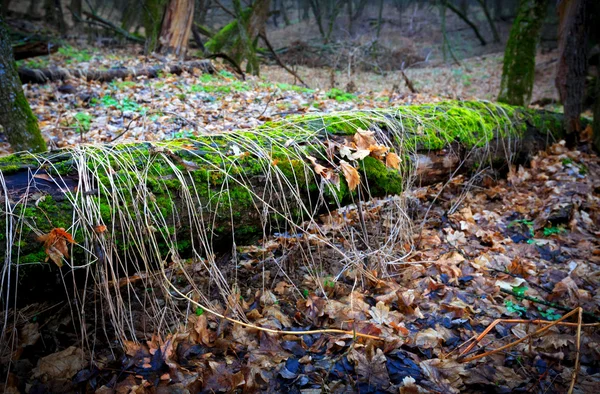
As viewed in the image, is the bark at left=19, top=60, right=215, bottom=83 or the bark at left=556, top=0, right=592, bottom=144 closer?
the bark at left=556, top=0, right=592, bottom=144

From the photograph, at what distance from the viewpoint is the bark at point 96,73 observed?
6.63 m

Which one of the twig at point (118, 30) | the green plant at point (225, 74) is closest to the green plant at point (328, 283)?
the green plant at point (225, 74)

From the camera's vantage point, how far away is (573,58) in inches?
214

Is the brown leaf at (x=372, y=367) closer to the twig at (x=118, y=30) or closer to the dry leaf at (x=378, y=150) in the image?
the dry leaf at (x=378, y=150)

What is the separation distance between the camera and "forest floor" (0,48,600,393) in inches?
70.2

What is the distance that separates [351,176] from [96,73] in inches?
268

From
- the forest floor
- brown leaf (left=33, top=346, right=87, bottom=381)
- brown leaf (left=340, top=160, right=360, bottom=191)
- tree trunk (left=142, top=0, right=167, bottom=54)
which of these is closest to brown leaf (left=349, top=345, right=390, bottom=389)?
the forest floor

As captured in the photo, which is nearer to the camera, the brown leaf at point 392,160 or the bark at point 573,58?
the brown leaf at point 392,160

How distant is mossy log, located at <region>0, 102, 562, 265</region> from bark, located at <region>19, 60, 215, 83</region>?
236 inches

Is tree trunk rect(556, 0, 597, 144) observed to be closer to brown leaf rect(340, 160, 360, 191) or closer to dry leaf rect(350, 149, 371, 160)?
dry leaf rect(350, 149, 371, 160)

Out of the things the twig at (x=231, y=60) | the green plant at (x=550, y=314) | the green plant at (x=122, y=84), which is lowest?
the green plant at (x=550, y=314)

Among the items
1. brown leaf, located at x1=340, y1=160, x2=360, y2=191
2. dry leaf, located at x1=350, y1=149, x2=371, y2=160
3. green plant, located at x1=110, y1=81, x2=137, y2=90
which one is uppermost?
green plant, located at x1=110, y1=81, x2=137, y2=90

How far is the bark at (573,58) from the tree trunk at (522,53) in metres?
0.62

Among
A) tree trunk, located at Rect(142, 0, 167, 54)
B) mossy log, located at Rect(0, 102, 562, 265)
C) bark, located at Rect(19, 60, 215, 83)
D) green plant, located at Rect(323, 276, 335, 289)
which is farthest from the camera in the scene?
tree trunk, located at Rect(142, 0, 167, 54)
